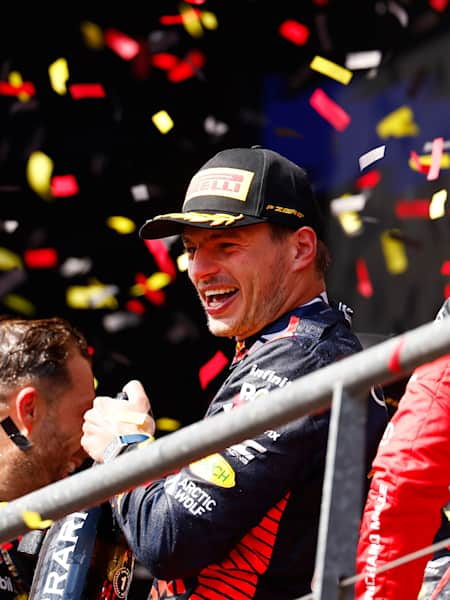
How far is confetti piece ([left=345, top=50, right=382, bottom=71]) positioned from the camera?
390 centimetres

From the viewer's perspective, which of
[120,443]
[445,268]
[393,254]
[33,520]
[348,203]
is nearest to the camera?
[33,520]

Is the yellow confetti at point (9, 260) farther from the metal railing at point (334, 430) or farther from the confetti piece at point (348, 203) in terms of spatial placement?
the metal railing at point (334, 430)

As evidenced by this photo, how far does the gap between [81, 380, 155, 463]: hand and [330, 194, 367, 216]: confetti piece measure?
5.63ft

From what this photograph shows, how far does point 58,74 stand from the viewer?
4145mm

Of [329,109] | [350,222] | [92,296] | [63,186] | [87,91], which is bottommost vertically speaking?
[92,296]

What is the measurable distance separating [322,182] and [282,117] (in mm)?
285

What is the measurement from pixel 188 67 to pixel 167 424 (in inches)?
47.9

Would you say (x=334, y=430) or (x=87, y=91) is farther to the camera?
(x=87, y=91)

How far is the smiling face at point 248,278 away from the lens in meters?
2.31

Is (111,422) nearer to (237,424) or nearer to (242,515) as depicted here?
(242,515)

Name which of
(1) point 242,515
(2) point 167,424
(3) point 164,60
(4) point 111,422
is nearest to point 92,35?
(3) point 164,60

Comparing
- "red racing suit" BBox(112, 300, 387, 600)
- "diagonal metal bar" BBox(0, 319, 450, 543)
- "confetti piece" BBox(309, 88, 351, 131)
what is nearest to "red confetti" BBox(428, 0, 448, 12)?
"confetti piece" BBox(309, 88, 351, 131)

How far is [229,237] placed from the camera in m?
2.35

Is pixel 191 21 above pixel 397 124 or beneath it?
above
